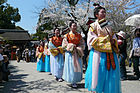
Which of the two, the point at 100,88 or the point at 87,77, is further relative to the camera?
the point at 87,77

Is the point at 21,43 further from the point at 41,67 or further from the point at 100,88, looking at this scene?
the point at 100,88

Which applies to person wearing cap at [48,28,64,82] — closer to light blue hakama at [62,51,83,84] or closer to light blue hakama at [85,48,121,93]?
light blue hakama at [62,51,83,84]

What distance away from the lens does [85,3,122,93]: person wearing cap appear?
9.84 feet

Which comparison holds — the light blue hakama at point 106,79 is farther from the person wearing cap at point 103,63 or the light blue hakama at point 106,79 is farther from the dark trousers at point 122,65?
the dark trousers at point 122,65

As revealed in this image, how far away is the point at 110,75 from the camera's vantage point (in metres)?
3.01

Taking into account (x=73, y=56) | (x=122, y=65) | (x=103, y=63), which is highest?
(x=73, y=56)

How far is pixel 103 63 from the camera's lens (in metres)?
3.06

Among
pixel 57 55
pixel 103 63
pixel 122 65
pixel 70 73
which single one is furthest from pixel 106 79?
pixel 57 55

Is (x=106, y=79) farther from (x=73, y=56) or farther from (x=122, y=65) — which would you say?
(x=122, y=65)

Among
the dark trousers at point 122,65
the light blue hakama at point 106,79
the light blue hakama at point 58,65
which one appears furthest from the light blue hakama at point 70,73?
the dark trousers at point 122,65

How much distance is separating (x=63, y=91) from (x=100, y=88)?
1.64 metres

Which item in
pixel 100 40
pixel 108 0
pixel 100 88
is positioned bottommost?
pixel 100 88

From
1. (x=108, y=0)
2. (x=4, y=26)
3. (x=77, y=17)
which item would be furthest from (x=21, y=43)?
(x=108, y=0)

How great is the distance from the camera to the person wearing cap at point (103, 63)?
2998 mm
